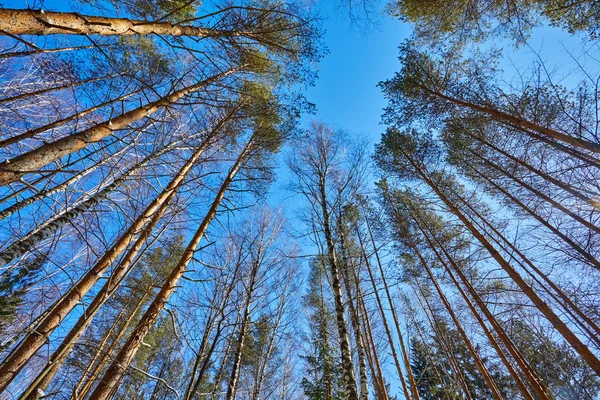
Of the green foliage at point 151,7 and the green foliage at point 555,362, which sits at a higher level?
the green foliage at point 151,7

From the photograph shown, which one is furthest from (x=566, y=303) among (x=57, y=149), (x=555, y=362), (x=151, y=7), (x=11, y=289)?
(x=11, y=289)

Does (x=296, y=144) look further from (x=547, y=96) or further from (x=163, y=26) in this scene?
(x=547, y=96)

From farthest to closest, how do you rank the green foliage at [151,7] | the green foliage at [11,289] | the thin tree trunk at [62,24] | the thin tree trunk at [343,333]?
the green foliage at [11,289]
the thin tree trunk at [343,333]
the green foliage at [151,7]
the thin tree trunk at [62,24]

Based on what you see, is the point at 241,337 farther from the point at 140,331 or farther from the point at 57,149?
the point at 57,149

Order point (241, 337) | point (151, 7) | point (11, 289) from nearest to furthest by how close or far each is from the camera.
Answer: point (151, 7), point (11, 289), point (241, 337)

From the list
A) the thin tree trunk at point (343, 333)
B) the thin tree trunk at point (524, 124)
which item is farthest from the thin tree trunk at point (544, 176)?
the thin tree trunk at point (343, 333)

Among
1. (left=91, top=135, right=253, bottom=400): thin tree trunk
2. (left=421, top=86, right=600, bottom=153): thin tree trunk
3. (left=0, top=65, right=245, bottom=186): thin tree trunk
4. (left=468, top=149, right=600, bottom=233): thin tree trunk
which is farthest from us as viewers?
(left=468, top=149, right=600, bottom=233): thin tree trunk

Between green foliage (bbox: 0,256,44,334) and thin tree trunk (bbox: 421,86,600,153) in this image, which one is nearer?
thin tree trunk (bbox: 421,86,600,153)

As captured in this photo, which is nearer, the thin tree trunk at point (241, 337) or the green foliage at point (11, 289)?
the green foliage at point (11, 289)

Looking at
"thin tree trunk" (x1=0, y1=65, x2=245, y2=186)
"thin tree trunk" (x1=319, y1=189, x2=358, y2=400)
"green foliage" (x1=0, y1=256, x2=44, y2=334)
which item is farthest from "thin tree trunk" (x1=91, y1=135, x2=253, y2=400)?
"green foliage" (x1=0, y1=256, x2=44, y2=334)

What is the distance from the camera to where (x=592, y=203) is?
4.52m

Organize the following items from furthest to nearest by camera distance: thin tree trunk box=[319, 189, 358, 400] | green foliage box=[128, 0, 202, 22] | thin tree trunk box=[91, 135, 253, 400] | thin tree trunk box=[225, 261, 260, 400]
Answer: thin tree trunk box=[225, 261, 260, 400] < thin tree trunk box=[319, 189, 358, 400] < green foliage box=[128, 0, 202, 22] < thin tree trunk box=[91, 135, 253, 400]

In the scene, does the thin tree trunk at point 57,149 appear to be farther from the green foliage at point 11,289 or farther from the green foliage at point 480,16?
the green foliage at point 480,16

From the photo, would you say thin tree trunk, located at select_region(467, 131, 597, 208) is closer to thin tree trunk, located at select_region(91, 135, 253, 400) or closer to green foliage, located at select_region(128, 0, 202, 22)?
A: thin tree trunk, located at select_region(91, 135, 253, 400)
